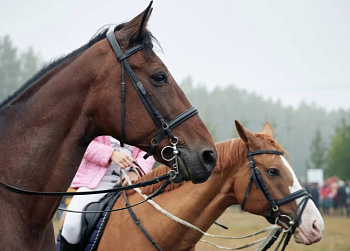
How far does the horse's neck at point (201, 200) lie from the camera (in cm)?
427

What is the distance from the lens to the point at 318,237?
468 centimetres

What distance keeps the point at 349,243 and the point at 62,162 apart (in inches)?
557

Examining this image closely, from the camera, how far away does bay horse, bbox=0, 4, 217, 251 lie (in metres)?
2.78

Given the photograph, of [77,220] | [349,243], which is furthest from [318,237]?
[349,243]

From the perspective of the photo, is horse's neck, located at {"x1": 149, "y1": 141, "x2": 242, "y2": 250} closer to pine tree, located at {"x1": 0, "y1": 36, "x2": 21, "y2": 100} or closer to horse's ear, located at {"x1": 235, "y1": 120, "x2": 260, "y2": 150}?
horse's ear, located at {"x1": 235, "y1": 120, "x2": 260, "y2": 150}

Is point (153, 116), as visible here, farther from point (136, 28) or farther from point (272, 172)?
point (272, 172)

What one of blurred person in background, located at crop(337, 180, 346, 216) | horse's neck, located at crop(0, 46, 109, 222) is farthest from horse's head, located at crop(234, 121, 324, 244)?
blurred person in background, located at crop(337, 180, 346, 216)

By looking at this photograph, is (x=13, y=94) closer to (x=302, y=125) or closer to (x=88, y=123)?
(x=88, y=123)

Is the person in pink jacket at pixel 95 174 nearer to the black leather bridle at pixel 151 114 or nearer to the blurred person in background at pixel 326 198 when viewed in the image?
the black leather bridle at pixel 151 114

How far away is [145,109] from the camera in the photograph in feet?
9.24

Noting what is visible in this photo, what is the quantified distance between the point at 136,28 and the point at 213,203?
2297 mm

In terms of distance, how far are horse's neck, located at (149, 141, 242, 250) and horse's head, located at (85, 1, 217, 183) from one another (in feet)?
5.04

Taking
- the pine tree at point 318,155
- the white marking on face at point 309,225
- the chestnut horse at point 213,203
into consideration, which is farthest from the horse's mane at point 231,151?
the pine tree at point 318,155

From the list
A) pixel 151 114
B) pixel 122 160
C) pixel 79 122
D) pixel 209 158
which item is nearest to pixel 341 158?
pixel 122 160
